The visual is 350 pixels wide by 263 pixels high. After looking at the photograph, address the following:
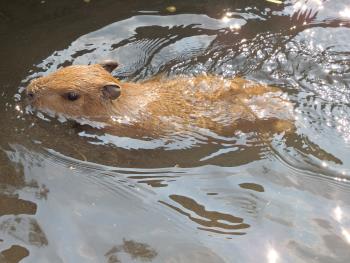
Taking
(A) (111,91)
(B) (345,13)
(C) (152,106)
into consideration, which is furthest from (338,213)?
(B) (345,13)

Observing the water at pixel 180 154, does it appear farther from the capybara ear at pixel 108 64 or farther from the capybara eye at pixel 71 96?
the capybara ear at pixel 108 64

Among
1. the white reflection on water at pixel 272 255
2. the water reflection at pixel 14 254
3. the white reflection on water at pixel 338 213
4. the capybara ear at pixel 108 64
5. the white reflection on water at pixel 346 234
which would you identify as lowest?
the water reflection at pixel 14 254

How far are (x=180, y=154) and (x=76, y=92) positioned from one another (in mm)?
1111

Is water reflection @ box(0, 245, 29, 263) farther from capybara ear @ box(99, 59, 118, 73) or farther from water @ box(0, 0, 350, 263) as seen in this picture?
capybara ear @ box(99, 59, 118, 73)

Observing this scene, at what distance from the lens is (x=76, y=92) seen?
5.28 meters

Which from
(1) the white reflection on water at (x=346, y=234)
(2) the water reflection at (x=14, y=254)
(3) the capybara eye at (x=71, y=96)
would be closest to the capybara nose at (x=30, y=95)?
(3) the capybara eye at (x=71, y=96)

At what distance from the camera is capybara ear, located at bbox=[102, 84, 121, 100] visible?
527cm

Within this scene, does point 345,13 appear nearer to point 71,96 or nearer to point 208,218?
point 71,96

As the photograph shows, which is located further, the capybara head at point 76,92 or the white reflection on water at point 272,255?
the capybara head at point 76,92

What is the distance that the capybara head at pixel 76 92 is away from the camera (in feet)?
17.3

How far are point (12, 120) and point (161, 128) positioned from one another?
1.44m

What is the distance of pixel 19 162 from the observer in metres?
5.03

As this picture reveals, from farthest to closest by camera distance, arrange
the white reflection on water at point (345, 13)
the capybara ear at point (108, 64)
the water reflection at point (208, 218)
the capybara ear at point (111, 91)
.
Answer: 1. the white reflection on water at point (345, 13)
2. the capybara ear at point (108, 64)
3. the capybara ear at point (111, 91)
4. the water reflection at point (208, 218)

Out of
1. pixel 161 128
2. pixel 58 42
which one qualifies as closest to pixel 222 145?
pixel 161 128
